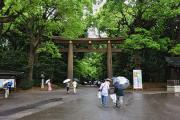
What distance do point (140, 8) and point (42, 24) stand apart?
13941mm

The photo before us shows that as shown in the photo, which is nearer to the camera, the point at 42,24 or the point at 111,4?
the point at 42,24

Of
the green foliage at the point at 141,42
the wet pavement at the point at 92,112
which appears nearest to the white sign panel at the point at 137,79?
the green foliage at the point at 141,42

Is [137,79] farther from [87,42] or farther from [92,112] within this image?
[92,112]

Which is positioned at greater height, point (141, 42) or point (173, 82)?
point (141, 42)

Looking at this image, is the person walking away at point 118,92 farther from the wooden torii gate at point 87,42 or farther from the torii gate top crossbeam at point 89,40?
the torii gate top crossbeam at point 89,40

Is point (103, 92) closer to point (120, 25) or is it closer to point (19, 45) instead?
point (120, 25)

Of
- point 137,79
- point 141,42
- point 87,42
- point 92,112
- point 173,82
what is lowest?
Answer: point 92,112

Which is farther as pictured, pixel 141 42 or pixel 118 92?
pixel 141 42

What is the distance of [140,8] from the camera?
49938mm

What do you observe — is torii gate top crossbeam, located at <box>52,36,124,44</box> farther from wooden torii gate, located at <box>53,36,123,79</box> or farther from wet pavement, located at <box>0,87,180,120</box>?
wet pavement, located at <box>0,87,180,120</box>

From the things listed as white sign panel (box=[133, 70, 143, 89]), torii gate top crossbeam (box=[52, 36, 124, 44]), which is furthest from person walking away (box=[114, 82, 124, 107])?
torii gate top crossbeam (box=[52, 36, 124, 44])

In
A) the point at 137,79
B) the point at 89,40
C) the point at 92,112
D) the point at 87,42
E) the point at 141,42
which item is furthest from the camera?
the point at 87,42

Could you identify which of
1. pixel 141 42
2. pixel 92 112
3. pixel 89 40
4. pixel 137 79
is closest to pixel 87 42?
pixel 89 40

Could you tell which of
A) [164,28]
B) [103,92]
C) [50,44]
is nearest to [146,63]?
[164,28]
